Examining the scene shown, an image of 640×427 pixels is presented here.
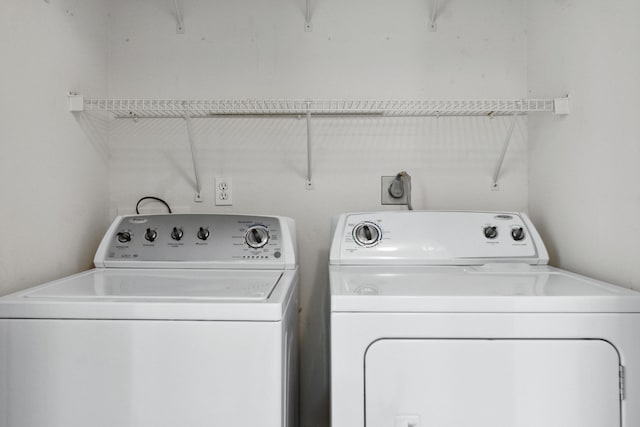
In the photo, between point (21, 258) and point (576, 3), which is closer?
point (21, 258)

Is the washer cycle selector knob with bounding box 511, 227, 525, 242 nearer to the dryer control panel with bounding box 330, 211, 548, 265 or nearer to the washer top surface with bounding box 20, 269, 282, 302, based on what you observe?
the dryer control panel with bounding box 330, 211, 548, 265

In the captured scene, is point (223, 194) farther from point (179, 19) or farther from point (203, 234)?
point (179, 19)

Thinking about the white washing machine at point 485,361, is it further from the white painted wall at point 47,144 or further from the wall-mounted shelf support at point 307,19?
the wall-mounted shelf support at point 307,19

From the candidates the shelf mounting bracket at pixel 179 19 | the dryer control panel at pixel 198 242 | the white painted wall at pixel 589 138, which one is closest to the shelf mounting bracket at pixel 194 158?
the dryer control panel at pixel 198 242

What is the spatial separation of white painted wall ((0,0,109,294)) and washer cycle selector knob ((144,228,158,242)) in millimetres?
278

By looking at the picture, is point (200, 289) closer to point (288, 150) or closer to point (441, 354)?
point (441, 354)

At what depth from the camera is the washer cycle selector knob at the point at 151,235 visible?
1392 millimetres

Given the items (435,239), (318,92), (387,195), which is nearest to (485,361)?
(435,239)

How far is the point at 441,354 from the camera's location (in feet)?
2.75

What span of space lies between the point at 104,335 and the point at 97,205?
0.99 m

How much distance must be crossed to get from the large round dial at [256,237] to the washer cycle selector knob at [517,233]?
3.00 ft

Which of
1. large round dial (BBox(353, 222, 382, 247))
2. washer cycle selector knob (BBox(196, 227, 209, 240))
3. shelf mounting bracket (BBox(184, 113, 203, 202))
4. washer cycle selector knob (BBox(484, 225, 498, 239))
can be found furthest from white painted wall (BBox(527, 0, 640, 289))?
shelf mounting bracket (BBox(184, 113, 203, 202))

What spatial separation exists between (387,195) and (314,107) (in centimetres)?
52

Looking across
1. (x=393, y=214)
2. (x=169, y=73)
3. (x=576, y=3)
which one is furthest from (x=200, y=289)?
(x=576, y=3)
